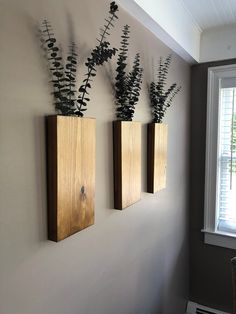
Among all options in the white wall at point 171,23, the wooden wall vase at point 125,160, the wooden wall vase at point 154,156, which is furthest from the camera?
the wooden wall vase at point 154,156

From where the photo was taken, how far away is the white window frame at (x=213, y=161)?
230 centimetres

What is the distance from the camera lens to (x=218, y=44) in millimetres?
2256

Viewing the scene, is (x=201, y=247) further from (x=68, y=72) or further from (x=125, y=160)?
(x=68, y=72)

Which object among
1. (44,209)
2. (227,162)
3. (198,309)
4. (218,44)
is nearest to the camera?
(44,209)

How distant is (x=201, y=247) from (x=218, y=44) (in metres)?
1.77

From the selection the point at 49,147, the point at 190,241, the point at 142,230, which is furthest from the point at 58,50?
the point at 190,241

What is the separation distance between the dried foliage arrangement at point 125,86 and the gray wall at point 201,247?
1.17 meters

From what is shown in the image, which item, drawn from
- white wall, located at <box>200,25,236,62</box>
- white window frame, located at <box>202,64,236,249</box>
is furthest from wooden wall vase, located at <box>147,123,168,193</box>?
white wall, located at <box>200,25,236,62</box>

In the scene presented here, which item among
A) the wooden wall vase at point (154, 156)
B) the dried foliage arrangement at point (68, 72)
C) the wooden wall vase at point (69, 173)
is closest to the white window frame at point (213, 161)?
the wooden wall vase at point (154, 156)

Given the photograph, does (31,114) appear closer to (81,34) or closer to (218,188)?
(81,34)

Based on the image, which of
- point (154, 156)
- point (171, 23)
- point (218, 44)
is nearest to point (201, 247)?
point (154, 156)

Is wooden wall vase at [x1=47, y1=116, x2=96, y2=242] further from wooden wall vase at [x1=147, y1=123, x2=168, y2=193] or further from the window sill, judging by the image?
the window sill

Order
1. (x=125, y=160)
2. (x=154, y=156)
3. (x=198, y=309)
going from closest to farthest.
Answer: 1. (x=125, y=160)
2. (x=154, y=156)
3. (x=198, y=309)

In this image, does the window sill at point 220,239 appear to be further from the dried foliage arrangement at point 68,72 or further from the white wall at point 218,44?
the dried foliage arrangement at point 68,72
